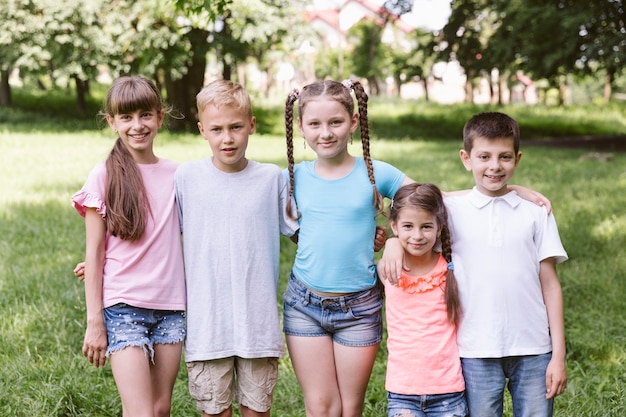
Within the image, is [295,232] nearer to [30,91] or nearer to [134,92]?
[134,92]

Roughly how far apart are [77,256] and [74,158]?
7279 mm

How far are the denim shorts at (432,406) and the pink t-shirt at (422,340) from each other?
26mm

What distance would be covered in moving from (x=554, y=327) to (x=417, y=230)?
598 mm

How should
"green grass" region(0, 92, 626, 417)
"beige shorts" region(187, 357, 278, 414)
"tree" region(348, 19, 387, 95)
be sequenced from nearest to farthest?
1. "beige shorts" region(187, 357, 278, 414)
2. "green grass" region(0, 92, 626, 417)
3. "tree" region(348, 19, 387, 95)

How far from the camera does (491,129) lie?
8.62 ft

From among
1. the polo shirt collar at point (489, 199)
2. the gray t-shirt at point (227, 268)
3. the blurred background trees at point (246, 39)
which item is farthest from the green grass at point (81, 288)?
the blurred background trees at point (246, 39)

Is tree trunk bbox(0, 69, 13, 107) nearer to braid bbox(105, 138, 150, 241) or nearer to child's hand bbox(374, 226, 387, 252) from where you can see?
braid bbox(105, 138, 150, 241)

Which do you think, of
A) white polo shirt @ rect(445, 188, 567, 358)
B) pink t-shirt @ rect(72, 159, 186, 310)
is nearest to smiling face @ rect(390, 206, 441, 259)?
white polo shirt @ rect(445, 188, 567, 358)

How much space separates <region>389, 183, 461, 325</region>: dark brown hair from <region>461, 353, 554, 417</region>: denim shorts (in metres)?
0.19

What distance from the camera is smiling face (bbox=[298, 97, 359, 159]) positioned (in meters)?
2.78

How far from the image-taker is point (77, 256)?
20.4 ft

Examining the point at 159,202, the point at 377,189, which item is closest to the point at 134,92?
the point at 159,202

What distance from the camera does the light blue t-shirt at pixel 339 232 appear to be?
279 cm

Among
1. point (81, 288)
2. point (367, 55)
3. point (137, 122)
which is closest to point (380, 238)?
point (137, 122)
